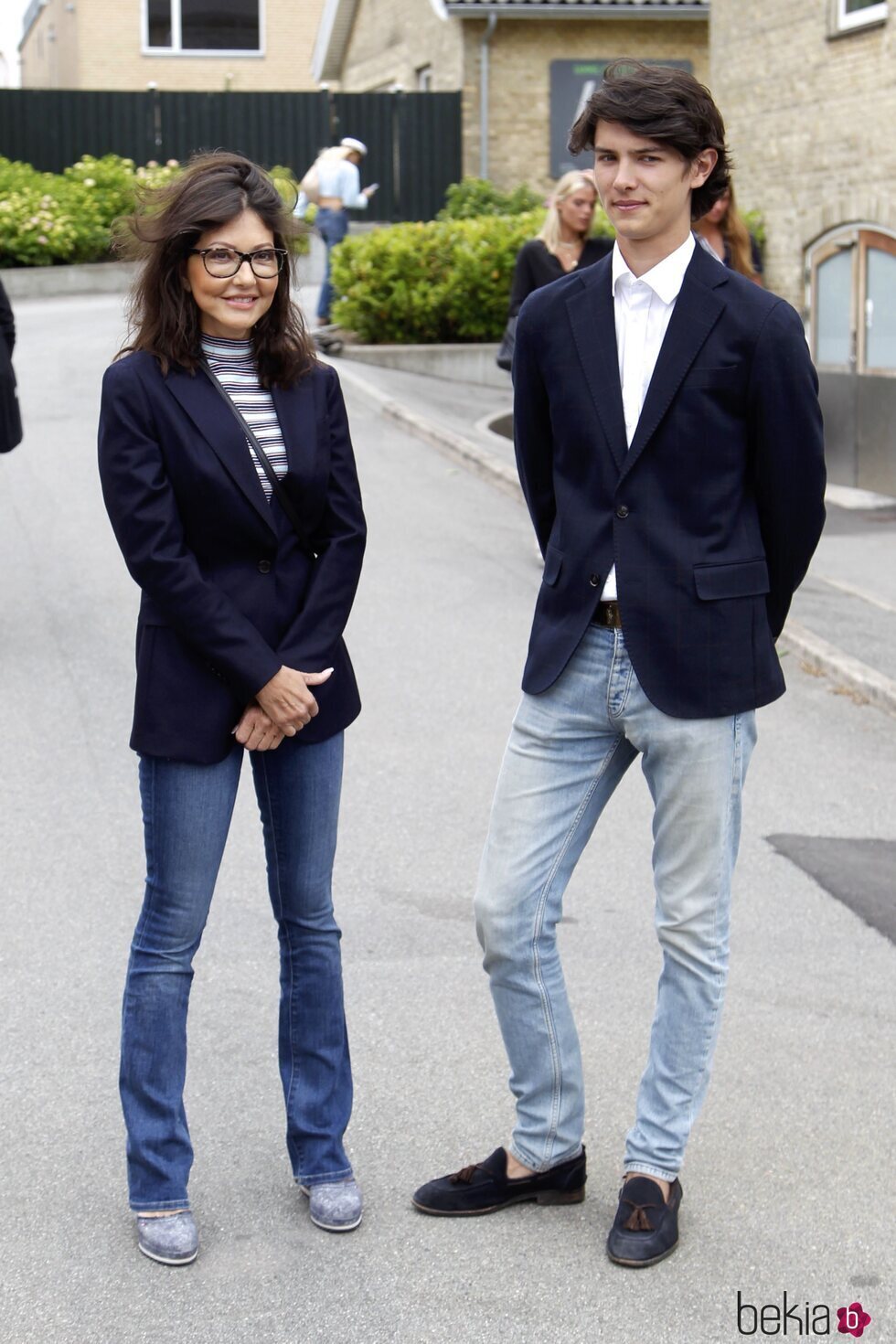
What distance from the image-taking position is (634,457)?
3.28 metres

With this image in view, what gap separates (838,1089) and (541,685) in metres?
1.45

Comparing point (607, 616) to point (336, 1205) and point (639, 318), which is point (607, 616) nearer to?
point (639, 318)

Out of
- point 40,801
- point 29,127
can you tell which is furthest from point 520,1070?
point 29,127

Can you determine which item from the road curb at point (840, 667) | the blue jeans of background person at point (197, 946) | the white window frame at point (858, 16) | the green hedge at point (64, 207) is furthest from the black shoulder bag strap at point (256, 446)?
the green hedge at point (64, 207)

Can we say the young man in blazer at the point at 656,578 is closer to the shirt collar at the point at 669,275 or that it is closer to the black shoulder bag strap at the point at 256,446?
the shirt collar at the point at 669,275

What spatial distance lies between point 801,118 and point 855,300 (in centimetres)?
194

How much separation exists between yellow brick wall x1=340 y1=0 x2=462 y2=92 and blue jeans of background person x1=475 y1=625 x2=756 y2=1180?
85.9ft

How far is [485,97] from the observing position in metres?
27.8

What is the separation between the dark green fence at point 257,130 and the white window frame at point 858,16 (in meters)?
12.6

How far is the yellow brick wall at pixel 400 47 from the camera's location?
2860 cm

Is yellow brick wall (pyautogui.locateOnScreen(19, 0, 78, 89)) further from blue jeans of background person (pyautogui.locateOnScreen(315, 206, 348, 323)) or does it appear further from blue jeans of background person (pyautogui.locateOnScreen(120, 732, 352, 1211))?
blue jeans of background person (pyautogui.locateOnScreen(120, 732, 352, 1211))

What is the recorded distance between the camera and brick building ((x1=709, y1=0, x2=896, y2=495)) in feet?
52.9

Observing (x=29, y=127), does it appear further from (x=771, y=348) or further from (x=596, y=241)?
(x=771, y=348)

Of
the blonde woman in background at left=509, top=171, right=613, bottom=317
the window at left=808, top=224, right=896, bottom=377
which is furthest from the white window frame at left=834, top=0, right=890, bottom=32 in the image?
the blonde woman in background at left=509, top=171, right=613, bottom=317
